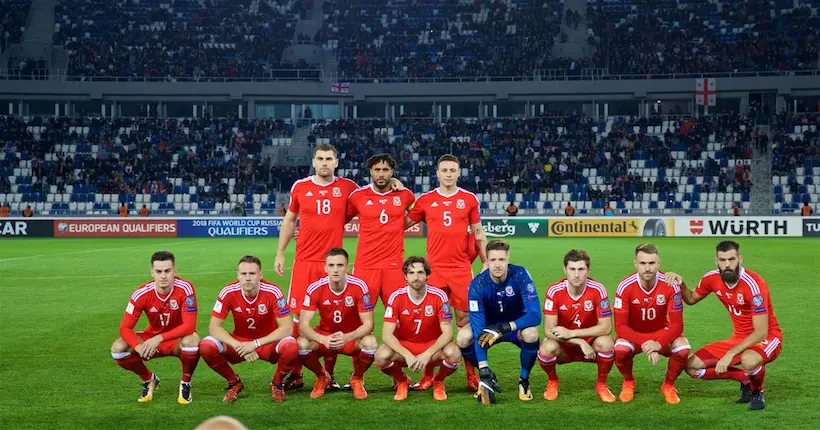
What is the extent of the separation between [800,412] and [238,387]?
473 cm

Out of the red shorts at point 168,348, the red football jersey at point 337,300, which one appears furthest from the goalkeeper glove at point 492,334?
the red shorts at point 168,348

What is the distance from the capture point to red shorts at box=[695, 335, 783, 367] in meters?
7.41

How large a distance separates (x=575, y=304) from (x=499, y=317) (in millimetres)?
713

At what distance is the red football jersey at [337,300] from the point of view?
794 cm

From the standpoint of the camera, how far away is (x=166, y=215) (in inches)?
1458

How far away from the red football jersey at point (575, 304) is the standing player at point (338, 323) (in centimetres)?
163

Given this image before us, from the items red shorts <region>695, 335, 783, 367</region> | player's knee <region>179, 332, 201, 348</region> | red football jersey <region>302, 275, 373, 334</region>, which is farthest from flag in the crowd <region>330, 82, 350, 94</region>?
red shorts <region>695, 335, 783, 367</region>

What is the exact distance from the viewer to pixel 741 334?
7750 mm

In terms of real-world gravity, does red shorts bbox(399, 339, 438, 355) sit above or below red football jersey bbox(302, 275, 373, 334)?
below

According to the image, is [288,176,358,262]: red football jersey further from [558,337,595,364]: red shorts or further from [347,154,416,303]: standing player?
[558,337,595,364]: red shorts

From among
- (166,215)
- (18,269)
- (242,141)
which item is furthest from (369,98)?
(18,269)

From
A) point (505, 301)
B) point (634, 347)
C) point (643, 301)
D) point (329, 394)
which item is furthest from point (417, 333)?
point (643, 301)

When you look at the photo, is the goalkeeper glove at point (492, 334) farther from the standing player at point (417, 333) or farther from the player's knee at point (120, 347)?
the player's knee at point (120, 347)

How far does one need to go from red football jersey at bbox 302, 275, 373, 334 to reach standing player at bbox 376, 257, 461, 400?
1.00ft
